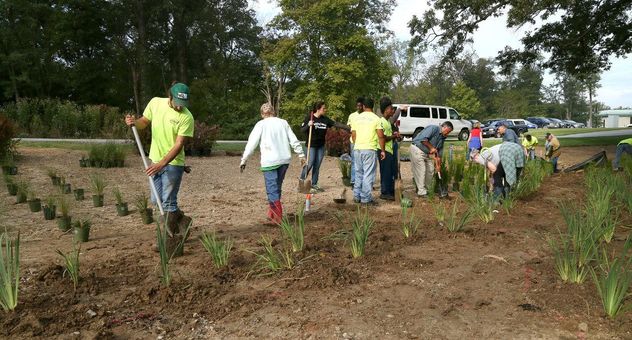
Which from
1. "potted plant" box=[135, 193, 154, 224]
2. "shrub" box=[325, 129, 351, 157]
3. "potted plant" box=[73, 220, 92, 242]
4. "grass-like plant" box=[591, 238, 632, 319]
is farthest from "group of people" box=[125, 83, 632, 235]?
"shrub" box=[325, 129, 351, 157]

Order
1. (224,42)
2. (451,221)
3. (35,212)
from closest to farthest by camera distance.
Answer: (451,221), (35,212), (224,42)

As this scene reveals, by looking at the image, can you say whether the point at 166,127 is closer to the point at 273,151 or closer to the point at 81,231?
the point at 273,151

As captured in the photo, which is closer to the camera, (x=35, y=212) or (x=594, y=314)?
(x=594, y=314)

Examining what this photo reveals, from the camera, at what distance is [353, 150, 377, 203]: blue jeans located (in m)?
6.86

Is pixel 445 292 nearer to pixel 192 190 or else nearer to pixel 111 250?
pixel 111 250

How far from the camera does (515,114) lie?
211ft

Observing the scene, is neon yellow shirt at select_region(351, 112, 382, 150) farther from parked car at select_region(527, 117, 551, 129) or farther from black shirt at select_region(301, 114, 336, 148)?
parked car at select_region(527, 117, 551, 129)

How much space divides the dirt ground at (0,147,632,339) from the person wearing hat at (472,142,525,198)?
1.11 metres

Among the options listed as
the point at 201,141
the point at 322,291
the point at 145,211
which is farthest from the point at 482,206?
the point at 201,141

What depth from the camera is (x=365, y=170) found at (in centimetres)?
689

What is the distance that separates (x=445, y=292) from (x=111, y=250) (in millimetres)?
3071

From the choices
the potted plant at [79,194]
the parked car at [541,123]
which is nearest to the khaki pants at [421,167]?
the potted plant at [79,194]

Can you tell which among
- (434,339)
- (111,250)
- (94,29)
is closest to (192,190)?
(111,250)

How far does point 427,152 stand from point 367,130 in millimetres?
1302
